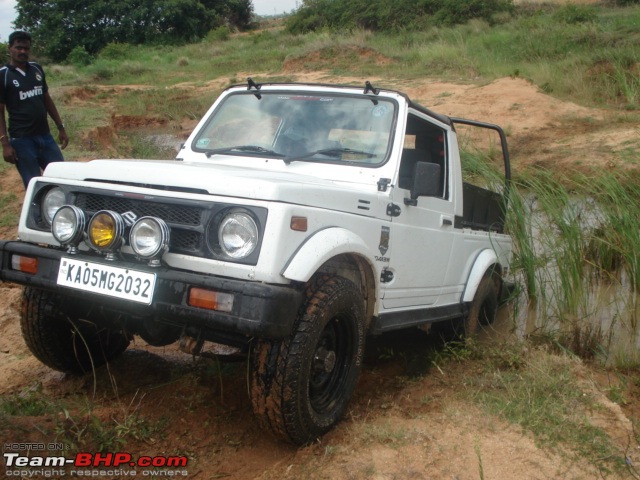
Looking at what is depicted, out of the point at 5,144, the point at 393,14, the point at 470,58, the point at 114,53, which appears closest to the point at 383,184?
the point at 5,144

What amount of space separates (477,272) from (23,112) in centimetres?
375

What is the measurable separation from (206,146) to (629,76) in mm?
12491

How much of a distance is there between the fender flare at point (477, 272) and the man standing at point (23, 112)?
11.5 ft

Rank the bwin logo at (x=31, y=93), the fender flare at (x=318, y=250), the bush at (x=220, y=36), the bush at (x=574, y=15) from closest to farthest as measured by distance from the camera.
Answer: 1. the fender flare at (x=318, y=250)
2. the bwin logo at (x=31, y=93)
3. the bush at (x=574, y=15)
4. the bush at (x=220, y=36)

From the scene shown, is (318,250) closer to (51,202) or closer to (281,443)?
(281,443)

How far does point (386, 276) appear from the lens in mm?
3500

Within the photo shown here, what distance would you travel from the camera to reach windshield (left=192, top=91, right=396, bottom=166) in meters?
3.75

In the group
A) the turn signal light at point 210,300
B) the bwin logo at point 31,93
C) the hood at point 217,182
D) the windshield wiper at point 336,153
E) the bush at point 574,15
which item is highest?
the bush at point 574,15

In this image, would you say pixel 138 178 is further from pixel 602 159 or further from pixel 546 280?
pixel 602 159

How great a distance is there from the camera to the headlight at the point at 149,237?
2.68 m

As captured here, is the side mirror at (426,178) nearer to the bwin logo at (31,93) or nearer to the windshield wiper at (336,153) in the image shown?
the windshield wiper at (336,153)

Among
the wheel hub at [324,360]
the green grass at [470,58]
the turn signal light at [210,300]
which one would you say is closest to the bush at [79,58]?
the green grass at [470,58]

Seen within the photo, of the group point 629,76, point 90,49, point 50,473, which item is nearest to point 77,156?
point 50,473

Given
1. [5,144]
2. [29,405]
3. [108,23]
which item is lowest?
[29,405]
